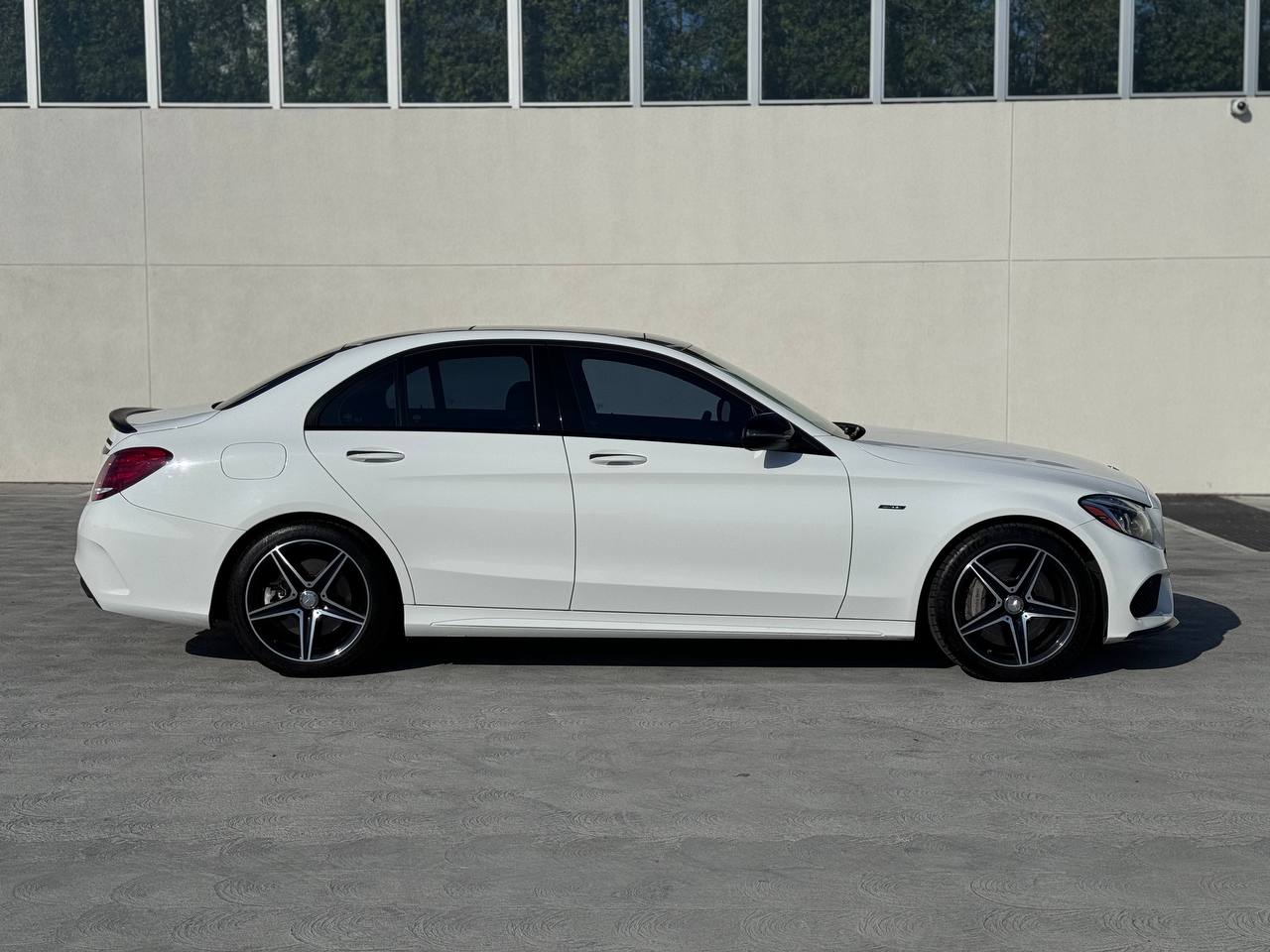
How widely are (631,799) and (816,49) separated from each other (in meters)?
10.1

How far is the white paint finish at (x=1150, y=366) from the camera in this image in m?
13.7

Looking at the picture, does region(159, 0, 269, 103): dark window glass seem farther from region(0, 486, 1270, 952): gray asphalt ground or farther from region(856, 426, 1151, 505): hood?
region(856, 426, 1151, 505): hood

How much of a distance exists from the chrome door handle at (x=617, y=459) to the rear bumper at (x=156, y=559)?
1.67 meters

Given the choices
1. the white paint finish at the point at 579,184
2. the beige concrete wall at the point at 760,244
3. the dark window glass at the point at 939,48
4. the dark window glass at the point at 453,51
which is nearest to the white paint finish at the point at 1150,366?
the beige concrete wall at the point at 760,244

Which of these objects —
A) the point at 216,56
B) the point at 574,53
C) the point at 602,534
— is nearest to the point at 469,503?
the point at 602,534

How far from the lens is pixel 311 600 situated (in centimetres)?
678

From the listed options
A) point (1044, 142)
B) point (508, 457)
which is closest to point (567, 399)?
point (508, 457)

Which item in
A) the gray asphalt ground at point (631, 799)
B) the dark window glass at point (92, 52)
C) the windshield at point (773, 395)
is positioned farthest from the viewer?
the dark window glass at point (92, 52)

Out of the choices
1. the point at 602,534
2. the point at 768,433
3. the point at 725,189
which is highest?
the point at 725,189

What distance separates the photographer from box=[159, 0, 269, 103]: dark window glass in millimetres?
13891

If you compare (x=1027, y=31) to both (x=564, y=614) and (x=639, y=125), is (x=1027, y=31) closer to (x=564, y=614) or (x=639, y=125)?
(x=639, y=125)

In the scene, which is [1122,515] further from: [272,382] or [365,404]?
[272,382]

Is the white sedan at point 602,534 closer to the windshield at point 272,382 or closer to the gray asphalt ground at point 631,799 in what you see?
the windshield at point 272,382

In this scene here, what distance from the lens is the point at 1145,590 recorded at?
681cm
